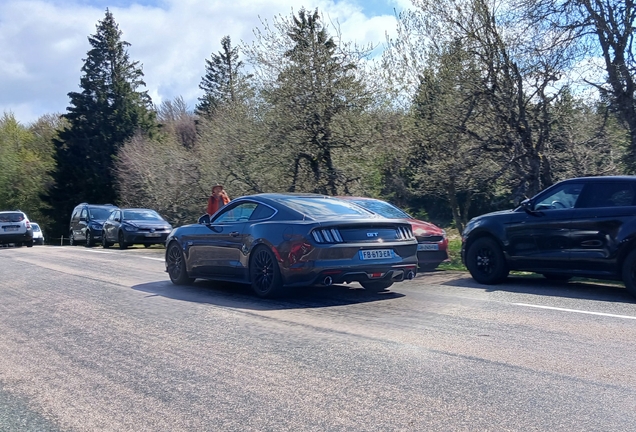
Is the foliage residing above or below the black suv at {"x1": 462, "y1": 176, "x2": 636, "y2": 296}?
above

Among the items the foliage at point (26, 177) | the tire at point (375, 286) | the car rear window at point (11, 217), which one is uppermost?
the foliage at point (26, 177)

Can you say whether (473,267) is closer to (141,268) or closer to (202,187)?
(141,268)

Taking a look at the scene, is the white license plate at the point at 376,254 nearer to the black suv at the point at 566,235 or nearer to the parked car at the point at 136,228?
the black suv at the point at 566,235

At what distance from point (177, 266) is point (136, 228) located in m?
12.4

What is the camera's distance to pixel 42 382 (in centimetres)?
565

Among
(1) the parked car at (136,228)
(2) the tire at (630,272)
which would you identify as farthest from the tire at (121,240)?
(2) the tire at (630,272)

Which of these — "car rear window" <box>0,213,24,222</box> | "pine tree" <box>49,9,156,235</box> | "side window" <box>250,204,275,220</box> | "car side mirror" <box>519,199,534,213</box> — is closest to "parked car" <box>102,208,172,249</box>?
"car rear window" <box>0,213,24,222</box>

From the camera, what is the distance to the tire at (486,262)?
11008mm

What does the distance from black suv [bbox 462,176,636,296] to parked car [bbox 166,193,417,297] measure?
→ 2.14 metres

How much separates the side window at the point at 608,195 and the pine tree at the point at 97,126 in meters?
42.2

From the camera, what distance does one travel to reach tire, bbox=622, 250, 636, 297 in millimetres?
9164

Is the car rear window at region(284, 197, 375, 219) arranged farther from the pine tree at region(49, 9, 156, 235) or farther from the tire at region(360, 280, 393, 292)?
the pine tree at region(49, 9, 156, 235)

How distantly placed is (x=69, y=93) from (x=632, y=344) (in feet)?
173

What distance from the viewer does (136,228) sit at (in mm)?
23000
